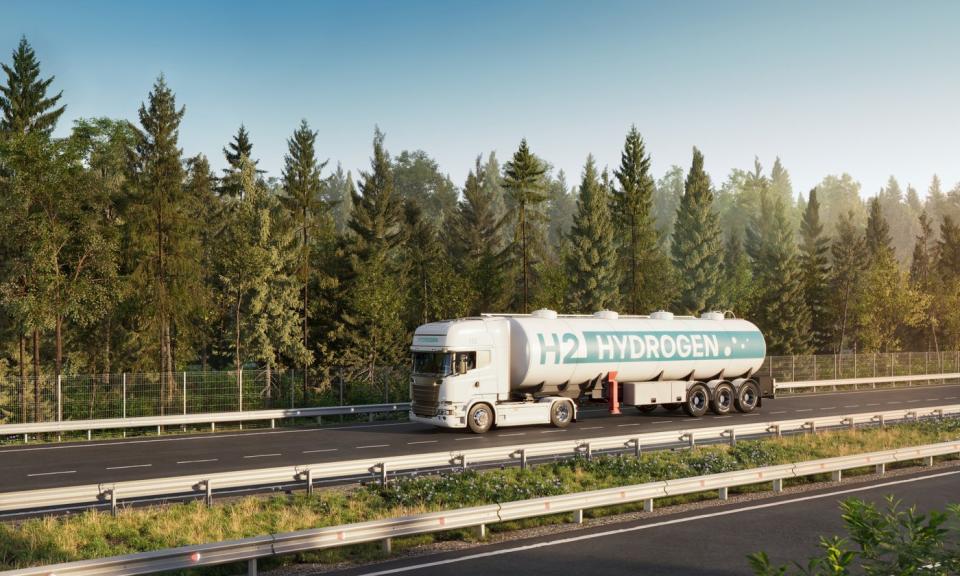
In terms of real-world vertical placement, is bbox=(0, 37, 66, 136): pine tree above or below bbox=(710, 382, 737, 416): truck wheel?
above

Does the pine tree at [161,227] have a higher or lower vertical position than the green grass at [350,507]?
higher

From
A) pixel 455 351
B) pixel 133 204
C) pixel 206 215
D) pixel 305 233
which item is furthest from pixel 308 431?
pixel 206 215

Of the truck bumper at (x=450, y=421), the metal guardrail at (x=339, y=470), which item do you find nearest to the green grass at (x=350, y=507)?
the metal guardrail at (x=339, y=470)

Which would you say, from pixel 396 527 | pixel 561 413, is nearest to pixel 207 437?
pixel 561 413

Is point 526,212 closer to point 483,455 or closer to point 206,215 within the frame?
point 206,215

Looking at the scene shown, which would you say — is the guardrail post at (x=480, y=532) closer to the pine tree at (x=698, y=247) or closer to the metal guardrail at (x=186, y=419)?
the metal guardrail at (x=186, y=419)

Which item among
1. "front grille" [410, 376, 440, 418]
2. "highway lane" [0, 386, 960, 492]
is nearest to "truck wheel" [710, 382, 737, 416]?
"highway lane" [0, 386, 960, 492]

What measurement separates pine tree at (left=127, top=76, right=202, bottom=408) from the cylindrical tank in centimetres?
1935

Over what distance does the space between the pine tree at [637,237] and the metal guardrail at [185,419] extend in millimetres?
27492

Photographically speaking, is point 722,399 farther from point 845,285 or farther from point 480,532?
point 845,285

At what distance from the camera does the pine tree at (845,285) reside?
219 feet

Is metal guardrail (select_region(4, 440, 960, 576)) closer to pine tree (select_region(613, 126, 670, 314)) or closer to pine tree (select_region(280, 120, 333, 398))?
pine tree (select_region(280, 120, 333, 398))

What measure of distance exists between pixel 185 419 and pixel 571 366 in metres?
13.3

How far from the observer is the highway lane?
19.3 metres
